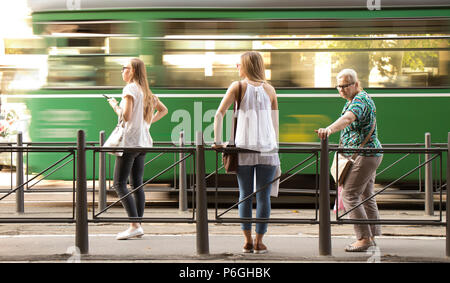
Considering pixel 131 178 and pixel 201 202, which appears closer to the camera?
pixel 201 202

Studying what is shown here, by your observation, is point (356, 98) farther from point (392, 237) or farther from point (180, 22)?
point (180, 22)

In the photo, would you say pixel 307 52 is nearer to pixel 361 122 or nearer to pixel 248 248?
pixel 361 122

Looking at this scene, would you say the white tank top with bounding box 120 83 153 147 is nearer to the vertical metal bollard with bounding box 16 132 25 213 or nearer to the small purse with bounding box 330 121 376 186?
the small purse with bounding box 330 121 376 186

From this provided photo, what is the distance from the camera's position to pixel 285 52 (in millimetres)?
10898

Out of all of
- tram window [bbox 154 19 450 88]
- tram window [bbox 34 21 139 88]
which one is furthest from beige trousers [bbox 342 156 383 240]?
tram window [bbox 34 21 139 88]

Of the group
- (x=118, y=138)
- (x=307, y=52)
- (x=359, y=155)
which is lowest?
(x=359, y=155)

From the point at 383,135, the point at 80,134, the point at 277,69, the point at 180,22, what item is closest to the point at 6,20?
the point at 180,22

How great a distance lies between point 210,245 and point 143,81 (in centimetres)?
181

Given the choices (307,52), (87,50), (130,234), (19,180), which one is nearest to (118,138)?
(130,234)

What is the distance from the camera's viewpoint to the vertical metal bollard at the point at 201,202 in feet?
20.6

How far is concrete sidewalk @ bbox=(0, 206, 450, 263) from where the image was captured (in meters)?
6.21

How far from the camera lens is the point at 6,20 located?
1576 cm

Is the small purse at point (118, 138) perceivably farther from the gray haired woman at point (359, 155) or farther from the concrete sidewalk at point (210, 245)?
the gray haired woman at point (359, 155)

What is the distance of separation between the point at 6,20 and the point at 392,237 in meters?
11.1
